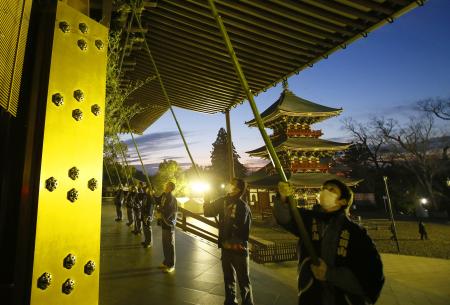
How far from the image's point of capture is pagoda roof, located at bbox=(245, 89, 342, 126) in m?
22.2

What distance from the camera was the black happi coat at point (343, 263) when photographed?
170cm

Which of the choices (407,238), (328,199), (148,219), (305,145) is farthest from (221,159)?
(328,199)

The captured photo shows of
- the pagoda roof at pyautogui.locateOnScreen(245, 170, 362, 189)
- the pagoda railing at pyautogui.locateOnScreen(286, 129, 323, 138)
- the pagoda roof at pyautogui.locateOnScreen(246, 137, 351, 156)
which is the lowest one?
the pagoda roof at pyautogui.locateOnScreen(245, 170, 362, 189)

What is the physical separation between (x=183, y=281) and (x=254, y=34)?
159 inches

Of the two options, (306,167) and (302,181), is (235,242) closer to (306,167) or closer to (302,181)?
(302,181)

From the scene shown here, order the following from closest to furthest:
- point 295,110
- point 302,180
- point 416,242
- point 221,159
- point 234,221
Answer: point 234,221 < point 416,242 < point 302,180 < point 295,110 < point 221,159

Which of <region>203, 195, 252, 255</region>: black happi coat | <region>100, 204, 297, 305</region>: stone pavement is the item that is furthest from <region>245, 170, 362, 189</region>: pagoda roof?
<region>203, 195, 252, 255</region>: black happi coat

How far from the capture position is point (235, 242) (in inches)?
144

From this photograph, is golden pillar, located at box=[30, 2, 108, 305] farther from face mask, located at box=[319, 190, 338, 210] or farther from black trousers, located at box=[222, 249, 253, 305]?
black trousers, located at box=[222, 249, 253, 305]

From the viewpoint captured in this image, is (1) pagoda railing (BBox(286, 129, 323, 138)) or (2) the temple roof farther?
(1) pagoda railing (BBox(286, 129, 323, 138))

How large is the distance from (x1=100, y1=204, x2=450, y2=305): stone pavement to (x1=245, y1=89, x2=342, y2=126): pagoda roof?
15.1 m

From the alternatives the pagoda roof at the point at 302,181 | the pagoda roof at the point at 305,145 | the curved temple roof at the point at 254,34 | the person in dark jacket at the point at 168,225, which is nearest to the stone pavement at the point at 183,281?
the person in dark jacket at the point at 168,225

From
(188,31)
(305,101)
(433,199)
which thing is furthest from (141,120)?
(433,199)

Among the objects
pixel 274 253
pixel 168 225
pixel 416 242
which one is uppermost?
pixel 168 225
